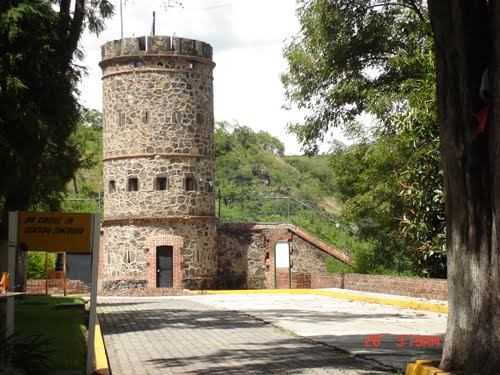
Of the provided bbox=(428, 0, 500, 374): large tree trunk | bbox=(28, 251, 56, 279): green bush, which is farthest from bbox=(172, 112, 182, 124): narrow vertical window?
bbox=(428, 0, 500, 374): large tree trunk

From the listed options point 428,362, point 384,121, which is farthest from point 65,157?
point 428,362

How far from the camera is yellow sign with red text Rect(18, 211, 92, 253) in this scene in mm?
10203

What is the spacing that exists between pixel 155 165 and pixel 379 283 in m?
12.3

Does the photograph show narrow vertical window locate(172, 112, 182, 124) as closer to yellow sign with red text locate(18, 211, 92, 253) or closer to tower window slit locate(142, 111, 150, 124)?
tower window slit locate(142, 111, 150, 124)

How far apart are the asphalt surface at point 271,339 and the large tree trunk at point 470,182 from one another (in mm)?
2113

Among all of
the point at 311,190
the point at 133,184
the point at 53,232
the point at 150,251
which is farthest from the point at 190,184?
the point at 311,190

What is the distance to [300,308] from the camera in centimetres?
2248

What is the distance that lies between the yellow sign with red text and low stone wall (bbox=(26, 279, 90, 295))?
21.9 metres

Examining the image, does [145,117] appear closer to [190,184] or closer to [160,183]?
[160,183]

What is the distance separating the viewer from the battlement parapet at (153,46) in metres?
36.3

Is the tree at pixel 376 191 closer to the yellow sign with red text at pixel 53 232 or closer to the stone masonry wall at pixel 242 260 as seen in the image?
the stone masonry wall at pixel 242 260

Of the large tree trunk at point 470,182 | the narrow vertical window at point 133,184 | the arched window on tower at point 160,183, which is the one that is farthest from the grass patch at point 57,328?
the narrow vertical window at point 133,184

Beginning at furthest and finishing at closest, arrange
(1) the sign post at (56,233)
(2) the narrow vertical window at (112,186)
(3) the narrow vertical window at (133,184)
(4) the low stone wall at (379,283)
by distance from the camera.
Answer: (2) the narrow vertical window at (112,186)
(3) the narrow vertical window at (133,184)
(4) the low stone wall at (379,283)
(1) the sign post at (56,233)

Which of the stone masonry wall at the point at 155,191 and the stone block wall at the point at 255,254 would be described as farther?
the stone block wall at the point at 255,254
